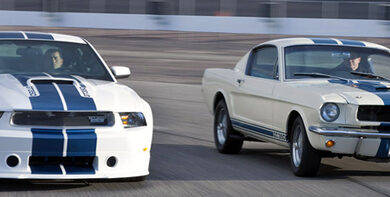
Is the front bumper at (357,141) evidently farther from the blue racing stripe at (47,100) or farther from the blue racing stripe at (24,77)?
the blue racing stripe at (24,77)

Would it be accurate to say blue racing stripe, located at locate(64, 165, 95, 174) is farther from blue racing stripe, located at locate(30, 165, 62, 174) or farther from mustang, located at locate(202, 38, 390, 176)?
mustang, located at locate(202, 38, 390, 176)

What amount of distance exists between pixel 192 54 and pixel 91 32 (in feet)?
14.9

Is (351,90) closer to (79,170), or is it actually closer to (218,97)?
(79,170)

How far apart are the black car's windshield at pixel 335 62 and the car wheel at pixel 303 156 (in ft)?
2.81

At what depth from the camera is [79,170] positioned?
6891 mm

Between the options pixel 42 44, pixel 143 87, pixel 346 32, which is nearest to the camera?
pixel 42 44

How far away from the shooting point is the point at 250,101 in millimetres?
9562

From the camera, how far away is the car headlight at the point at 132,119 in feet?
23.4

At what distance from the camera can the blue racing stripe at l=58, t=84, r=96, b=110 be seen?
693cm

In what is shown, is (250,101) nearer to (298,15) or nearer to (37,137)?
(37,137)

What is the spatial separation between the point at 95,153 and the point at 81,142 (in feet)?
0.51

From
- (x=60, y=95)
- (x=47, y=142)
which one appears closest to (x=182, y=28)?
(x=60, y=95)

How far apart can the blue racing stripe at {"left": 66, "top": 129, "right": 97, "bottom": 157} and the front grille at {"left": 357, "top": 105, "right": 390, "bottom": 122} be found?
247 centimetres

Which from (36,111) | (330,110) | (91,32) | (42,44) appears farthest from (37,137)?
(91,32)
